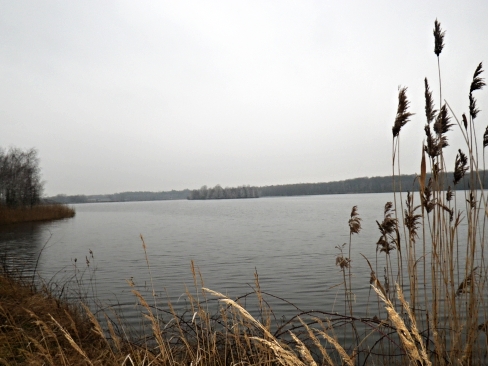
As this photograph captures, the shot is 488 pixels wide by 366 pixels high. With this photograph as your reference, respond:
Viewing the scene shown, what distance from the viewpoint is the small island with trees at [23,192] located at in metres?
44.8

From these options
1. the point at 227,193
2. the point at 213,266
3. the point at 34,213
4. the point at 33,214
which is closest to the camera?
the point at 213,266

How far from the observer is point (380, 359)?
16.9 feet

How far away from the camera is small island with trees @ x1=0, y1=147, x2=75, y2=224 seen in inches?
1764

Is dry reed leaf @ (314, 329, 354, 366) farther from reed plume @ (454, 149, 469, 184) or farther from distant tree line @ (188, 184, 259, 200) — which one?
distant tree line @ (188, 184, 259, 200)

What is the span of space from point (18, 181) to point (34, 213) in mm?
6349

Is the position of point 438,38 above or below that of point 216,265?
above

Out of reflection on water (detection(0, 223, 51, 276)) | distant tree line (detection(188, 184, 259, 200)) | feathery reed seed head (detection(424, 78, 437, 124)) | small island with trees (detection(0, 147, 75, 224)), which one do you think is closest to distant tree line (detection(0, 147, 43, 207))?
small island with trees (detection(0, 147, 75, 224))

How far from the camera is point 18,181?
47062mm

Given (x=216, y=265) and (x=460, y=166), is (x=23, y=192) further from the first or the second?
(x=460, y=166)

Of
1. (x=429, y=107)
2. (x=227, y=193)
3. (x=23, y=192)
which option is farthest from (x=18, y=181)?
(x=227, y=193)

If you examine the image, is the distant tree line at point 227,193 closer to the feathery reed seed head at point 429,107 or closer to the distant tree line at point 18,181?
the distant tree line at point 18,181

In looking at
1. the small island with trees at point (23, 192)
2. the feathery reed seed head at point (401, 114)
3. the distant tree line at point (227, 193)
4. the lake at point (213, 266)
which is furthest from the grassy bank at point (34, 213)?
the distant tree line at point (227, 193)

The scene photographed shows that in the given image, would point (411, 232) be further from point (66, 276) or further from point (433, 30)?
point (66, 276)

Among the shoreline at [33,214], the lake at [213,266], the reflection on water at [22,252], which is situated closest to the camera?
the lake at [213,266]
